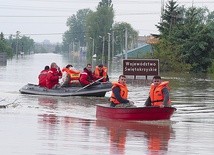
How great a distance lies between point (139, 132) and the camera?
1513cm

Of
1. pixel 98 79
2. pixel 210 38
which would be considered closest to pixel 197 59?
pixel 210 38

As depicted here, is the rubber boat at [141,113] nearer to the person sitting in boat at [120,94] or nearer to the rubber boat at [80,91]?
the person sitting in boat at [120,94]

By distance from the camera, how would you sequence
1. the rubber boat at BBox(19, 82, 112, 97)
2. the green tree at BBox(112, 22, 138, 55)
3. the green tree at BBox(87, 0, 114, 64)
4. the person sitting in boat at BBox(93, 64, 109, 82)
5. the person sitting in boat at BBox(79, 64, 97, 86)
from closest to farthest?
the rubber boat at BBox(19, 82, 112, 97) → the person sitting in boat at BBox(79, 64, 97, 86) → the person sitting in boat at BBox(93, 64, 109, 82) → the green tree at BBox(87, 0, 114, 64) → the green tree at BBox(112, 22, 138, 55)

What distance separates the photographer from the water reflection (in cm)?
1203

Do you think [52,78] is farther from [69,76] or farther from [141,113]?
[141,113]

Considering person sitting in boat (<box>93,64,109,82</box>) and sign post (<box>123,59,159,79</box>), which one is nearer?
person sitting in boat (<box>93,64,109,82</box>)

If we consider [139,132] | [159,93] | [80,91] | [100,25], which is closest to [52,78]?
[80,91]

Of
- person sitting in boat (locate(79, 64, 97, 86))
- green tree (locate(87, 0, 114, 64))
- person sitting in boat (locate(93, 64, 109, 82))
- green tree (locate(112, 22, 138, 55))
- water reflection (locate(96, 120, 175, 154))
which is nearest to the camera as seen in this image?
water reflection (locate(96, 120, 175, 154))

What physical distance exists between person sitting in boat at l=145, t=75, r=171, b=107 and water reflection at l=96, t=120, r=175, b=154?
1.87ft

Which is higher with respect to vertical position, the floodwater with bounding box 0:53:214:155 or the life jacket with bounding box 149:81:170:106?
the life jacket with bounding box 149:81:170:106

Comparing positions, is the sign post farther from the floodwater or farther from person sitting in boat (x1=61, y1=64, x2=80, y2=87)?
the floodwater

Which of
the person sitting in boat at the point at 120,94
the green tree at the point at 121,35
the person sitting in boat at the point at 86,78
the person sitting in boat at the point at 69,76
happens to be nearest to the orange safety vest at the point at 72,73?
the person sitting in boat at the point at 69,76

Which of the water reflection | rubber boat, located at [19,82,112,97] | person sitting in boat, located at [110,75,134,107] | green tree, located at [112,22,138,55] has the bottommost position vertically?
the water reflection

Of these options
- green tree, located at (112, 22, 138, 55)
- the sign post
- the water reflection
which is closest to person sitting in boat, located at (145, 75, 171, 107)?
the water reflection
